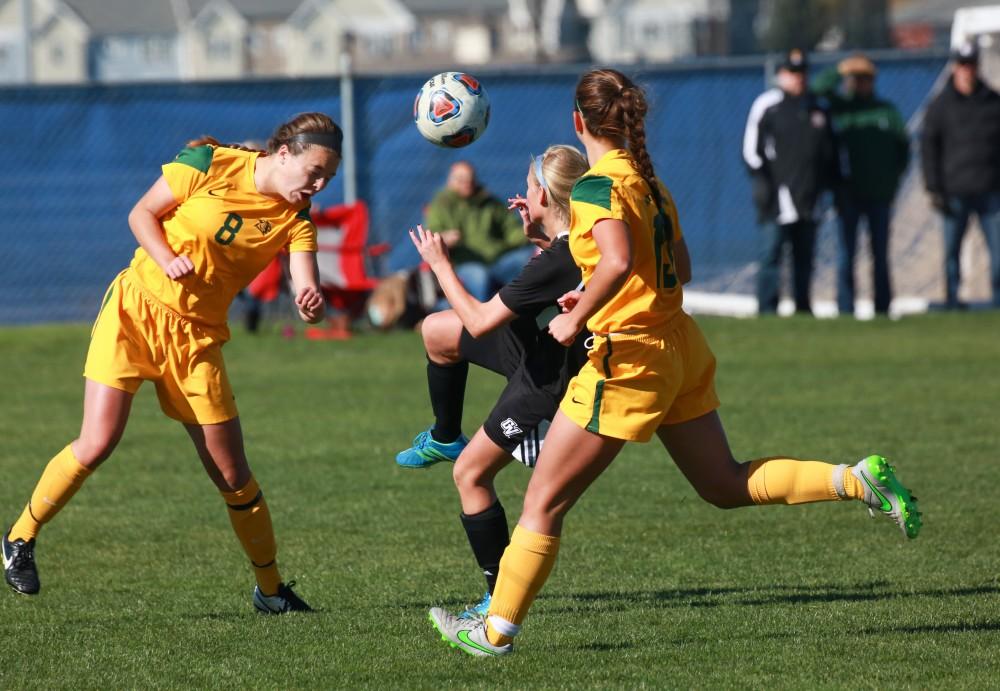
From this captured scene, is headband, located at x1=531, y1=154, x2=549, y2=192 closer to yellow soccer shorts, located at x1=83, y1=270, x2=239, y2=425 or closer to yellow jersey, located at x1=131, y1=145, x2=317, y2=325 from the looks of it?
yellow jersey, located at x1=131, y1=145, x2=317, y2=325

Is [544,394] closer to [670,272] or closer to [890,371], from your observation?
[670,272]

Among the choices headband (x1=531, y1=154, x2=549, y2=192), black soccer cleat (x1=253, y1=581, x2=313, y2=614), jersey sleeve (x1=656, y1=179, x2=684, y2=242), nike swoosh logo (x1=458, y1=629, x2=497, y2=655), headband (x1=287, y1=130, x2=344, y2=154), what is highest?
headband (x1=287, y1=130, x2=344, y2=154)

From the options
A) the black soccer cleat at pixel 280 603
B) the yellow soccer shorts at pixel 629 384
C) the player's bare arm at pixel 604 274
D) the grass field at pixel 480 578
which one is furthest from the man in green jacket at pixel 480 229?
the player's bare arm at pixel 604 274

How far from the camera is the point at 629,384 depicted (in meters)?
5.00

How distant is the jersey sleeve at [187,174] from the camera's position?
584cm

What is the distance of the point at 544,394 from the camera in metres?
5.64

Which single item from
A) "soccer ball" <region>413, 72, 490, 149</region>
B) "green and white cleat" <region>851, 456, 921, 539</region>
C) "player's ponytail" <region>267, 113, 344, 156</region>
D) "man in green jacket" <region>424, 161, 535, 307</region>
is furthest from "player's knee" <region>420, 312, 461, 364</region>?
"man in green jacket" <region>424, 161, 535, 307</region>

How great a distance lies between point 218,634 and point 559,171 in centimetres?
200

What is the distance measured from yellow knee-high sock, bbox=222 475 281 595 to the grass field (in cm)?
20

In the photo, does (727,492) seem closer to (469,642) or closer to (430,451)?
(469,642)

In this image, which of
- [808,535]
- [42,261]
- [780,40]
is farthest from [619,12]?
[808,535]

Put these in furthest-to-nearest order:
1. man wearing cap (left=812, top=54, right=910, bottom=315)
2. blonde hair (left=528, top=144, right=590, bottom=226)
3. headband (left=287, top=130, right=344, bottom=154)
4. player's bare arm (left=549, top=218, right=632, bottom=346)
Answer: man wearing cap (left=812, top=54, right=910, bottom=315), headband (left=287, top=130, right=344, bottom=154), blonde hair (left=528, top=144, right=590, bottom=226), player's bare arm (left=549, top=218, right=632, bottom=346)

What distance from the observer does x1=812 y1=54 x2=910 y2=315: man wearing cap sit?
14992 millimetres

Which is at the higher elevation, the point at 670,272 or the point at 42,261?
the point at 670,272
